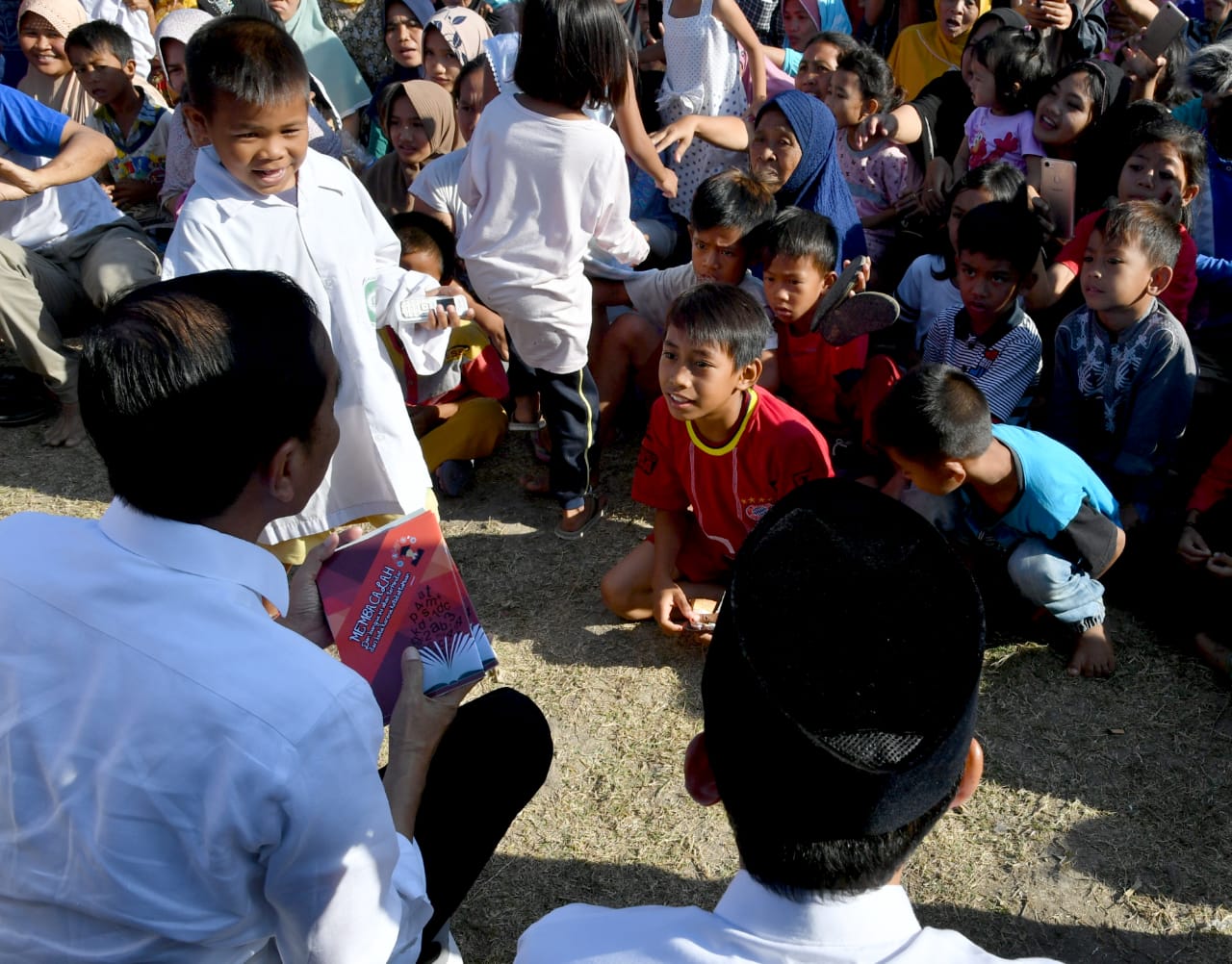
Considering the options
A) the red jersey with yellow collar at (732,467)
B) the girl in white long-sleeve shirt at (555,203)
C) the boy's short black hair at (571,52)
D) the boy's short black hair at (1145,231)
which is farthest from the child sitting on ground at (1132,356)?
the boy's short black hair at (571,52)

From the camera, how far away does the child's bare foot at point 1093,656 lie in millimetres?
2736

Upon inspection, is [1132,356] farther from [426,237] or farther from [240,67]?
[240,67]

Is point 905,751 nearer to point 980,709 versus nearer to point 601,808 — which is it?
point 601,808

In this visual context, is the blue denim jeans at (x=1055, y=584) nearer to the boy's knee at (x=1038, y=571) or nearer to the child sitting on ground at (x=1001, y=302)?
the boy's knee at (x=1038, y=571)

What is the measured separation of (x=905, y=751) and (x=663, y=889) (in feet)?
4.74

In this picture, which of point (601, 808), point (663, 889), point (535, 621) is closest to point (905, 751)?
point (663, 889)

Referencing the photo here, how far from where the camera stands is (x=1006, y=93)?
4.29 metres

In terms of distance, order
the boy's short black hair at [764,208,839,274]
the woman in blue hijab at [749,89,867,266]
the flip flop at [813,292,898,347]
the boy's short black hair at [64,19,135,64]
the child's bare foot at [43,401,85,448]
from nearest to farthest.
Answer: the flip flop at [813,292,898,347] → the boy's short black hair at [764,208,839,274] → the woman in blue hijab at [749,89,867,266] → the child's bare foot at [43,401,85,448] → the boy's short black hair at [64,19,135,64]

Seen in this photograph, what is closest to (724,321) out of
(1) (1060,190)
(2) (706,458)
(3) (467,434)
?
(2) (706,458)

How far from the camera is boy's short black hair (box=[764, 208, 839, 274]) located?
3.40 metres

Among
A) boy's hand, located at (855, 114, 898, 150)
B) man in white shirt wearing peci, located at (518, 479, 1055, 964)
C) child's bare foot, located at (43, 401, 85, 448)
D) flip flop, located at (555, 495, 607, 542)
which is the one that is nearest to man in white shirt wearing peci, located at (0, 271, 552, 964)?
man in white shirt wearing peci, located at (518, 479, 1055, 964)

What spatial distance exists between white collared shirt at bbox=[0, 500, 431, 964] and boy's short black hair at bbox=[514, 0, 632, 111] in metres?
2.22

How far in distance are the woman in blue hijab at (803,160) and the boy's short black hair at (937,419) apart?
1.41 metres

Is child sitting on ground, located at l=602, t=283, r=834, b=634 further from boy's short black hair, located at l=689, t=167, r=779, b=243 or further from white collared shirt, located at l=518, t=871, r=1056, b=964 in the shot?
white collared shirt, located at l=518, t=871, r=1056, b=964
